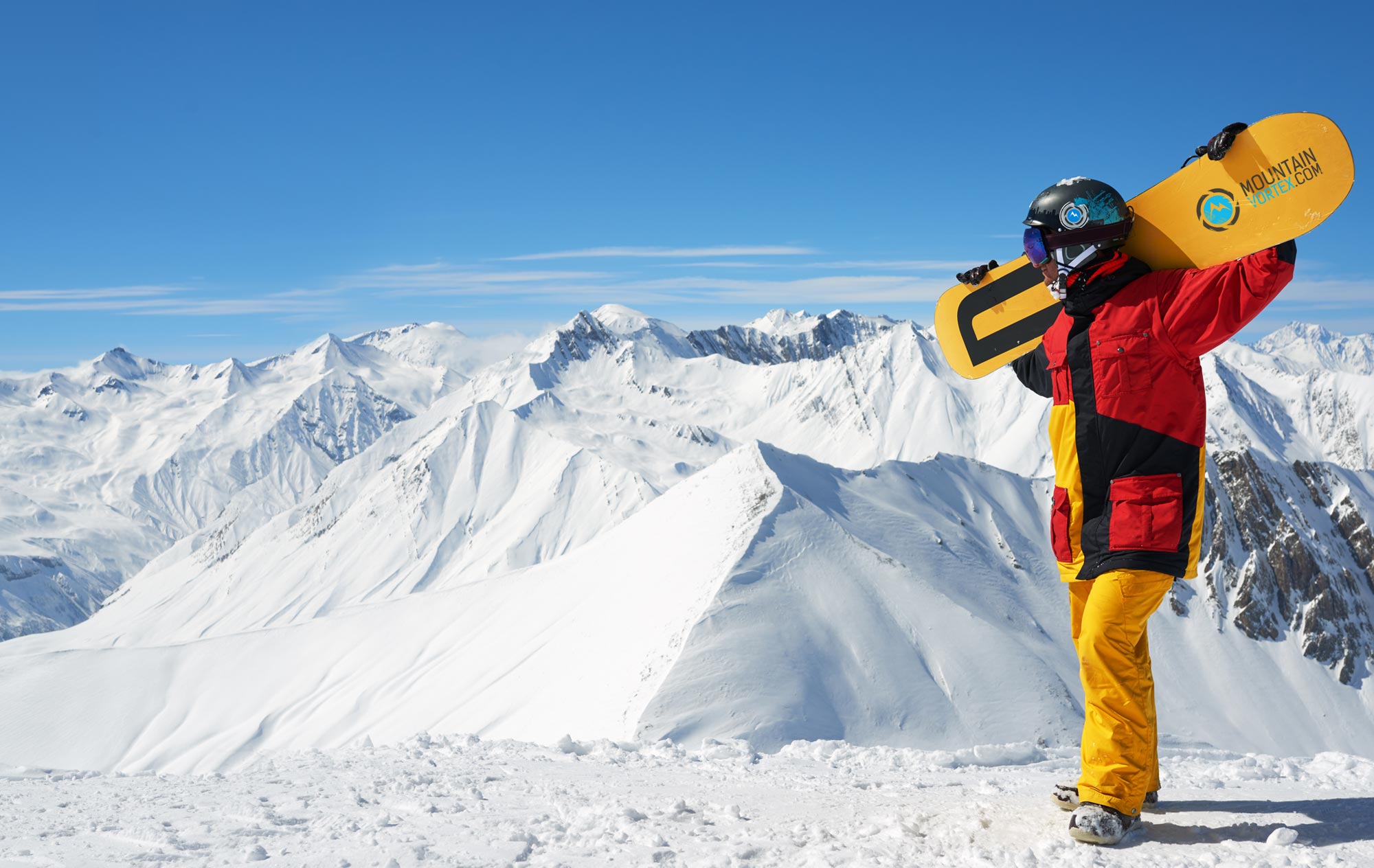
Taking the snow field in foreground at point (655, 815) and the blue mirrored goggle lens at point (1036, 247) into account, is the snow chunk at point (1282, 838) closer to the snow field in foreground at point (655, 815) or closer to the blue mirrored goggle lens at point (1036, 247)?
the snow field in foreground at point (655, 815)

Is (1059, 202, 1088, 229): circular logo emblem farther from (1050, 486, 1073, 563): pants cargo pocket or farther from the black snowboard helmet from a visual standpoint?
(1050, 486, 1073, 563): pants cargo pocket

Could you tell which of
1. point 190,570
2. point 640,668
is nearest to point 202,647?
point 640,668

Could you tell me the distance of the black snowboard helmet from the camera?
5191 mm

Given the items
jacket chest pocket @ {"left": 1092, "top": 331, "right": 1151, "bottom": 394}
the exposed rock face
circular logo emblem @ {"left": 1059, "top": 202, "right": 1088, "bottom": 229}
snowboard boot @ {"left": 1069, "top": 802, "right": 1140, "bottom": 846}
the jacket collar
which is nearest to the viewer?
snowboard boot @ {"left": 1069, "top": 802, "right": 1140, "bottom": 846}

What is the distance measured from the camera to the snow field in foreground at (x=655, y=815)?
477cm

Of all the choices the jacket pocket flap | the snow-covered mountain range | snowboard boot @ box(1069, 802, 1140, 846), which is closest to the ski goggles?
→ the jacket pocket flap

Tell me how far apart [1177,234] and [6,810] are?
9.09 m

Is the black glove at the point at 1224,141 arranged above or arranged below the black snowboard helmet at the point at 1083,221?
Answer: above

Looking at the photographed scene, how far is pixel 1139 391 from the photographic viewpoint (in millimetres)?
4879

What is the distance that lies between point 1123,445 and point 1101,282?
0.99m

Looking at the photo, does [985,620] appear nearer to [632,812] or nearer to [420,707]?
[420,707]

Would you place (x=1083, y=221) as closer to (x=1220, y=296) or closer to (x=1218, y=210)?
(x=1218, y=210)

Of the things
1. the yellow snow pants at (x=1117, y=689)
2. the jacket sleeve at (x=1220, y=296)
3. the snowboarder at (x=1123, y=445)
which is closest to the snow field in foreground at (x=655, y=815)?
the yellow snow pants at (x=1117, y=689)

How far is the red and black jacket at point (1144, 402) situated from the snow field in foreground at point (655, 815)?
1.51m
